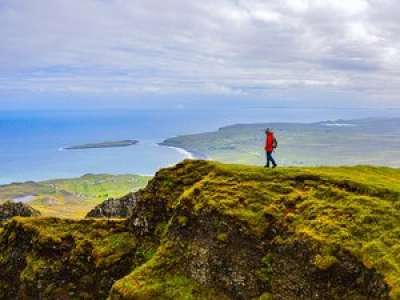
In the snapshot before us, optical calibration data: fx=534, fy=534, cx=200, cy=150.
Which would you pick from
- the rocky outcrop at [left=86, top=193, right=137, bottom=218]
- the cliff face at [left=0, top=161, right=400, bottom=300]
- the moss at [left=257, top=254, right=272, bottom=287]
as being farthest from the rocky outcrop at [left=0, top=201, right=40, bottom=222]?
the moss at [left=257, top=254, right=272, bottom=287]

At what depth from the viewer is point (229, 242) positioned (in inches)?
1407

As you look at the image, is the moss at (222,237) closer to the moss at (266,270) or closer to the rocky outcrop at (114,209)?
the moss at (266,270)

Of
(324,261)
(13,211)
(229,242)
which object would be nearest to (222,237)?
(229,242)

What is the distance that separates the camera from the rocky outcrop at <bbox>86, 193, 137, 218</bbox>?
275 ft

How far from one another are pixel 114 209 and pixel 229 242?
51.8 meters

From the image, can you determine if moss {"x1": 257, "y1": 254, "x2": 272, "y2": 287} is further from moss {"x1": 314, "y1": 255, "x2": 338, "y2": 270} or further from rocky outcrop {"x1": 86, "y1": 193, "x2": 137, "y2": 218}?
rocky outcrop {"x1": 86, "y1": 193, "x2": 137, "y2": 218}

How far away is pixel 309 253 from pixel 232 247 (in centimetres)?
574

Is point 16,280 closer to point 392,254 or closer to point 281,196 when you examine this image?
point 281,196

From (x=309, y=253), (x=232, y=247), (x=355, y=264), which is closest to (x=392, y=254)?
(x=355, y=264)

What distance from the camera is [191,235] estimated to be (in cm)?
3794

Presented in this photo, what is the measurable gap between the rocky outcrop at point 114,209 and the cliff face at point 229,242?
34939mm

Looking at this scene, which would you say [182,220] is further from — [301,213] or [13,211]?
[13,211]

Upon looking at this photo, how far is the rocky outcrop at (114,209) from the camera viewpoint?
275 feet

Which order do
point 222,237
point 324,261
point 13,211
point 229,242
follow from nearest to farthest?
point 324,261, point 229,242, point 222,237, point 13,211
